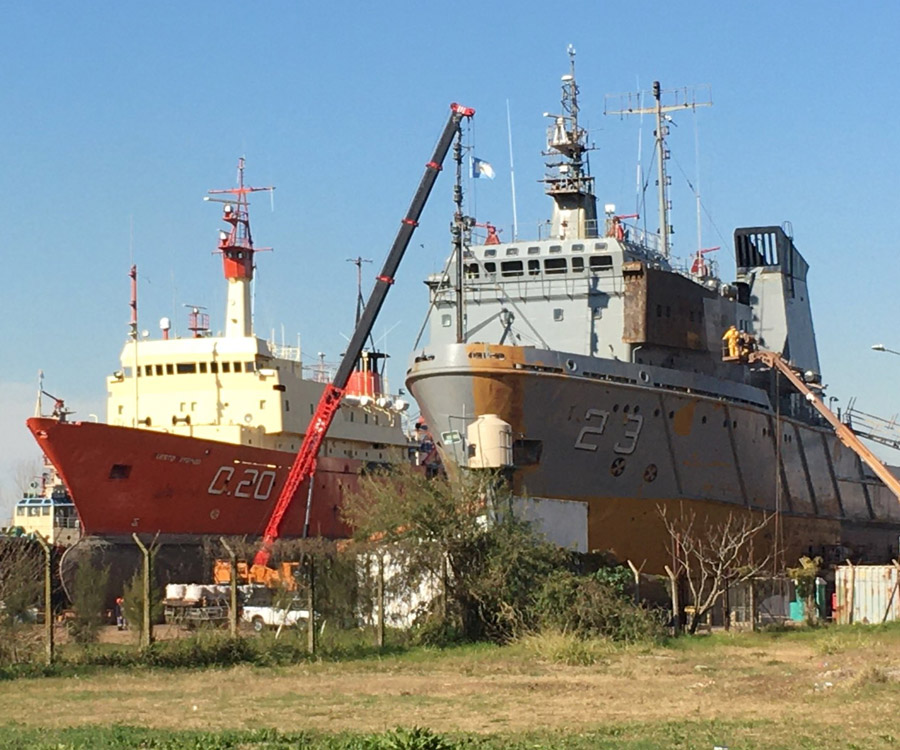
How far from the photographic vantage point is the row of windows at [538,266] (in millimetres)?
39844

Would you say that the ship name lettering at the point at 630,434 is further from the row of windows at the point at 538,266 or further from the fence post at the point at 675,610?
the fence post at the point at 675,610

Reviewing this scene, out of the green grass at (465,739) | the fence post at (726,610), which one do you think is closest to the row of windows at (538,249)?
the fence post at (726,610)

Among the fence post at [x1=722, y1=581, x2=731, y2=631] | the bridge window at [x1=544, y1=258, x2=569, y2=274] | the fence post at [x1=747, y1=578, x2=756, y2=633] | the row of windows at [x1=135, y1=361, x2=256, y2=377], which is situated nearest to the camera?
the fence post at [x1=747, y1=578, x2=756, y2=633]

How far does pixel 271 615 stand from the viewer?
2912 centimetres

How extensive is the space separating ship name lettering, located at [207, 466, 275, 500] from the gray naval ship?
757cm

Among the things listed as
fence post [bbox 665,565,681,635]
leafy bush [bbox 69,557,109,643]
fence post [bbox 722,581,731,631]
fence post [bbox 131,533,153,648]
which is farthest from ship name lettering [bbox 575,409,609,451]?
fence post [bbox 131,533,153,648]

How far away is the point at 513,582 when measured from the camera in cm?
2561

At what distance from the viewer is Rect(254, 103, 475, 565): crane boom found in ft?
139

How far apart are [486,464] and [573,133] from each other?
1652cm

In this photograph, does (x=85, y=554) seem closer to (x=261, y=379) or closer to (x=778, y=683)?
(x=261, y=379)

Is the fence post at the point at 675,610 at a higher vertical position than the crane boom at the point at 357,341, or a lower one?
lower

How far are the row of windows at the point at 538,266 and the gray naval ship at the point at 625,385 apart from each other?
5 cm

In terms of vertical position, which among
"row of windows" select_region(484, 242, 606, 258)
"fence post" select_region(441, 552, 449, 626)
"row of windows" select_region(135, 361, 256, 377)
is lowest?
"fence post" select_region(441, 552, 449, 626)

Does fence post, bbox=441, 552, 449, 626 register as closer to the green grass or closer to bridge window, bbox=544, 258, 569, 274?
the green grass
